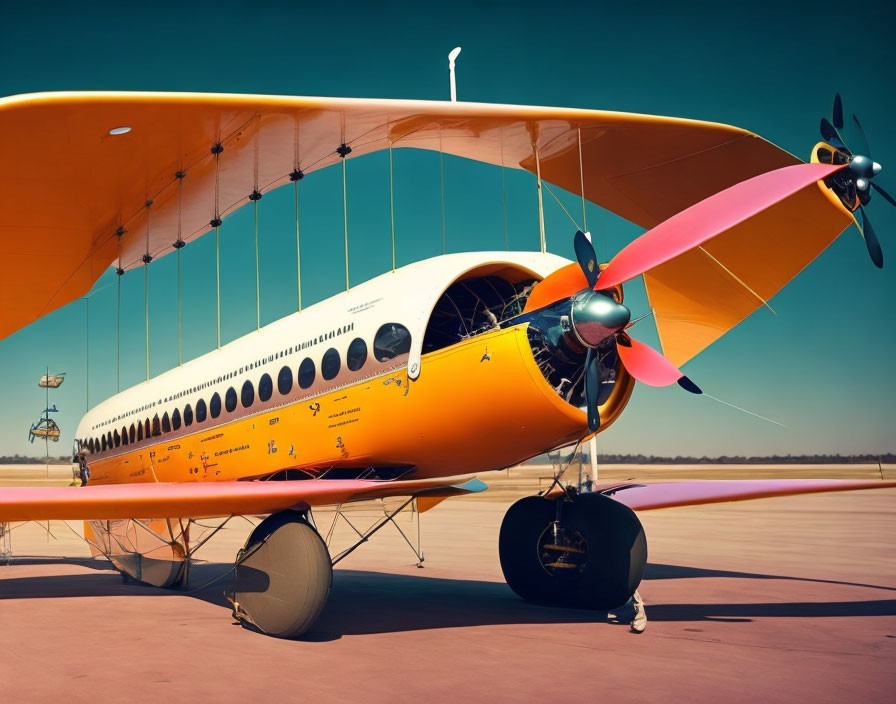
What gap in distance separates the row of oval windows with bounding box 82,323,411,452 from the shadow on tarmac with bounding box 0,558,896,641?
299cm

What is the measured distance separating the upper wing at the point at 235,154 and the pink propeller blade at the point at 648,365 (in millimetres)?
3444

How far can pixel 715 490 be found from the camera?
567 inches

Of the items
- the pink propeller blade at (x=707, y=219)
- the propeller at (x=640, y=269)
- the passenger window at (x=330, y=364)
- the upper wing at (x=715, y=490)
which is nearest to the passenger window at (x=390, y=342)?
the passenger window at (x=330, y=364)

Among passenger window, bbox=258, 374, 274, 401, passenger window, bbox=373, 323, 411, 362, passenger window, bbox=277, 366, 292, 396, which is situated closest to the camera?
passenger window, bbox=373, 323, 411, 362

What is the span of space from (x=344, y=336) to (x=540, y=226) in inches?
125

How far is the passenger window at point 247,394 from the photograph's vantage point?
13695 millimetres

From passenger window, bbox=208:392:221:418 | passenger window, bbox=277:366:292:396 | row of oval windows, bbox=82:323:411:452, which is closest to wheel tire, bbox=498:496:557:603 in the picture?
row of oval windows, bbox=82:323:411:452

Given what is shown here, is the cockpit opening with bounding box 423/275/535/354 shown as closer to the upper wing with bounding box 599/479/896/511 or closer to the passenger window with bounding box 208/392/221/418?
the passenger window with bounding box 208/392/221/418

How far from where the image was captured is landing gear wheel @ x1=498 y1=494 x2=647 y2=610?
12.2 meters

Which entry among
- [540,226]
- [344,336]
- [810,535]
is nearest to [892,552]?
[810,535]

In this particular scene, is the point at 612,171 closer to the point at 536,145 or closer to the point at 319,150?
the point at 536,145

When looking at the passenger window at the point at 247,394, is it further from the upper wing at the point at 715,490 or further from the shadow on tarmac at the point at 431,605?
the upper wing at the point at 715,490

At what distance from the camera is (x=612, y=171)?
1423cm

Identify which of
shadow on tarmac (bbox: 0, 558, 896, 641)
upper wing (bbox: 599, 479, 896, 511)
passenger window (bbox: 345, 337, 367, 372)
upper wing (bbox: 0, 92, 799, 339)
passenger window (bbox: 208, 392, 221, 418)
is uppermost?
upper wing (bbox: 0, 92, 799, 339)
